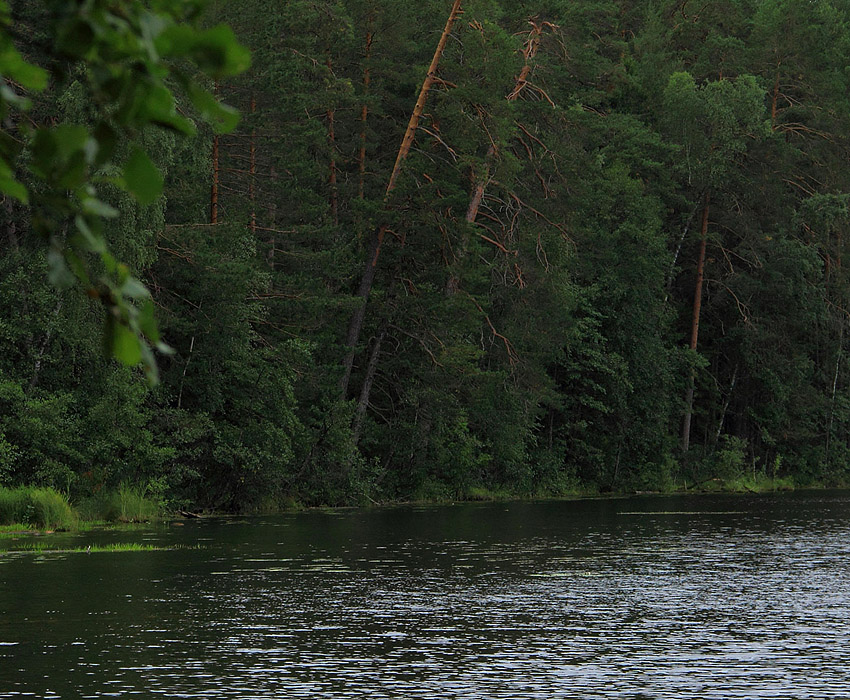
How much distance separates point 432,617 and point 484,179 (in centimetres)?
2899

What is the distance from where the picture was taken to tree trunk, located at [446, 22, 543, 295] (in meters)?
43.6

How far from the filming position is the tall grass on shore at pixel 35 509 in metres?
28.5

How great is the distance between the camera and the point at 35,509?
28719 mm

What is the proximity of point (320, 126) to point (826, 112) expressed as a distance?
102 ft

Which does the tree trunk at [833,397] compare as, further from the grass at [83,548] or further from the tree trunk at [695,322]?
the grass at [83,548]

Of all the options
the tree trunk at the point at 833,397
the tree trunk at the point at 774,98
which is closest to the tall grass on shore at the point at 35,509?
the tree trunk at the point at 833,397

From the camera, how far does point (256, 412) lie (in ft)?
123

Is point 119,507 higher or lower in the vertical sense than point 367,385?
lower

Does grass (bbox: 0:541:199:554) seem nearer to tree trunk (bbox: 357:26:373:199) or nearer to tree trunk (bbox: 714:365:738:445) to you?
tree trunk (bbox: 357:26:373:199)

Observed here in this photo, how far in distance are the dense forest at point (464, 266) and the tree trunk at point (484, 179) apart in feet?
0.48

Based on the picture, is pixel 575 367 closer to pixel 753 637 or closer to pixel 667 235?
pixel 667 235

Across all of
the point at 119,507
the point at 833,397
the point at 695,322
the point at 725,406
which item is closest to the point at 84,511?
the point at 119,507

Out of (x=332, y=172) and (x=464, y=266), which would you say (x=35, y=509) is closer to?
(x=464, y=266)

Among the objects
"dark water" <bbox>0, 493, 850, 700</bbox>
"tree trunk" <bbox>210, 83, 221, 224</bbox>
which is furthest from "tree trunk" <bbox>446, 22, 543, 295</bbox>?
"dark water" <bbox>0, 493, 850, 700</bbox>
